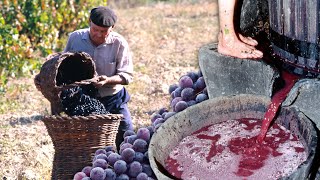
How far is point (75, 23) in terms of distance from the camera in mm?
12031

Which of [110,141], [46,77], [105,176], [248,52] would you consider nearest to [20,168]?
[110,141]

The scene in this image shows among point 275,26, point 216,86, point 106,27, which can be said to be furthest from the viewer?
point 106,27

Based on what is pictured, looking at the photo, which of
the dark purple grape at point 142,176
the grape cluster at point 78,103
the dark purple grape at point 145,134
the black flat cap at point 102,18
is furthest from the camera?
the black flat cap at point 102,18

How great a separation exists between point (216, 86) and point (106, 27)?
291 cm

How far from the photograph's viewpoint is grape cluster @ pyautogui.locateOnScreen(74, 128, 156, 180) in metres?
2.66

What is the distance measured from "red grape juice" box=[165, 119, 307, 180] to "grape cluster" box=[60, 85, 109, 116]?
266cm

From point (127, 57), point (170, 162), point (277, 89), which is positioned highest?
point (277, 89)

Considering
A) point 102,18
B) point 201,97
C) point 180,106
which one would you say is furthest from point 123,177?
point 102,18

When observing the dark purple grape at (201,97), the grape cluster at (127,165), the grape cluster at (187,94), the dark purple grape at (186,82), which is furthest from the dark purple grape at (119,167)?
the dark purple grape at (186,82)

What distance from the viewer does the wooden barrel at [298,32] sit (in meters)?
2.08

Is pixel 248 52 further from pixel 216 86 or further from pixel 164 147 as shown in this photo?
pixel 164 147

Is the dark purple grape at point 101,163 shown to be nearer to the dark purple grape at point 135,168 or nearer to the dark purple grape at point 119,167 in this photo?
the dark purple grape at point 119,167

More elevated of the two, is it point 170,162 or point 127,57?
point 170,162

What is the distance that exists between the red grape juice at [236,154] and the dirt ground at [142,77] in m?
1.84
